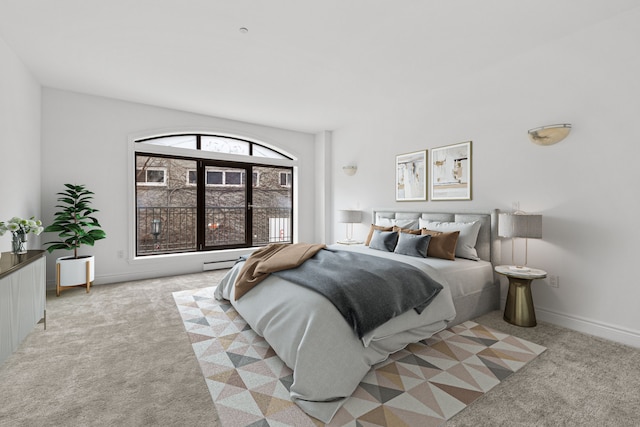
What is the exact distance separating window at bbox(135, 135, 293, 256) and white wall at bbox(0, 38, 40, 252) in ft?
3.88

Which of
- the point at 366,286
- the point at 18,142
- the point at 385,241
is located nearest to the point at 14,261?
the point at 18,142

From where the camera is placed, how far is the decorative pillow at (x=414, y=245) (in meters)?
3.20

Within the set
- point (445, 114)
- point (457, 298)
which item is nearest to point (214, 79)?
point (445, 114)

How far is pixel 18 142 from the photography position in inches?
124

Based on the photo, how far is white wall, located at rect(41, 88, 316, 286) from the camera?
3887mm

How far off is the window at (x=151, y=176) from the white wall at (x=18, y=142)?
1.25 meters

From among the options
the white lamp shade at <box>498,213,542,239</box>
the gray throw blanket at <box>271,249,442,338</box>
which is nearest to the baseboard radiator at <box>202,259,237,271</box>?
the gray throw blanket at <box>271,249,442,338</box>

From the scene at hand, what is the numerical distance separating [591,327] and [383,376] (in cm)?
214

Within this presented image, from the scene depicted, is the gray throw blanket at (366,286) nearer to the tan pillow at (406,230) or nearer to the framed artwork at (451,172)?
the tan pillow at (406,230)

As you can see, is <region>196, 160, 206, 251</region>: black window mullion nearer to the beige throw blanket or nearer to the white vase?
the beige throw blanket

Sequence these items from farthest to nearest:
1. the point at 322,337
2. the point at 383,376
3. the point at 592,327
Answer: the point at 592,327, the point at 383,376, the point at 322,337

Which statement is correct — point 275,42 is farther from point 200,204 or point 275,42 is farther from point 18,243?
point 200,204

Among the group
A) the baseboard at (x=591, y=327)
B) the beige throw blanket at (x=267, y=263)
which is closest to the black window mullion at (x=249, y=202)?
the beige throw blanket at (x=267, y=263)

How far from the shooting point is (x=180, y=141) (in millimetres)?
4902
